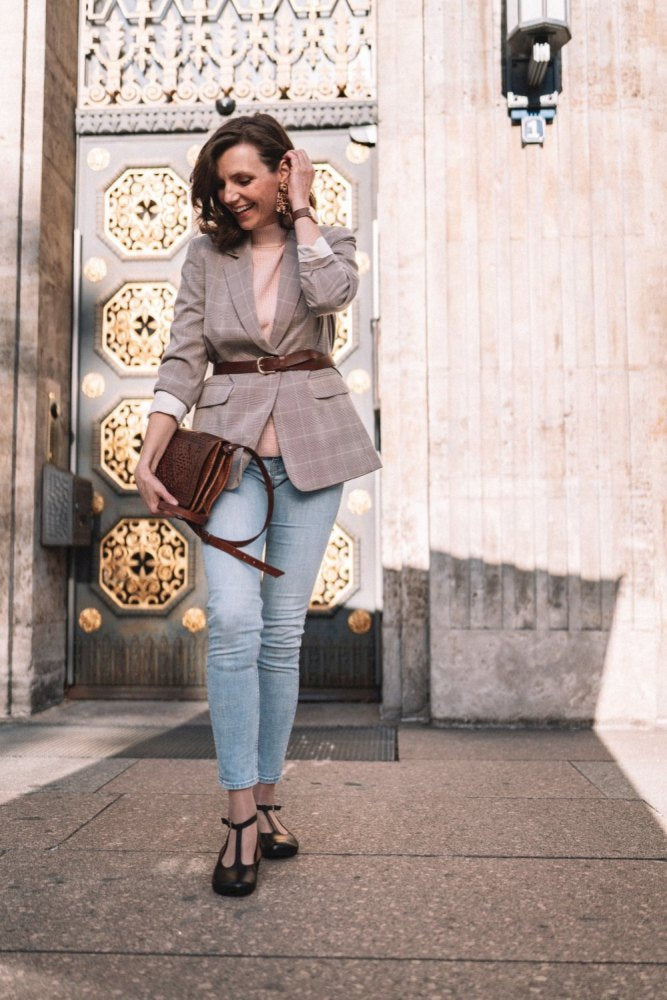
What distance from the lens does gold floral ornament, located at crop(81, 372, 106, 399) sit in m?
5.50

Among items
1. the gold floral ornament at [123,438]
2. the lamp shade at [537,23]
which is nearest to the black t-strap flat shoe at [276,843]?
the gold floral ornament at [123,438]

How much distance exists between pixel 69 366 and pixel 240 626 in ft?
11.7

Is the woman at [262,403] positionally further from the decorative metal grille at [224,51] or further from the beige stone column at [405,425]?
the decorative metal grille at [224,51]

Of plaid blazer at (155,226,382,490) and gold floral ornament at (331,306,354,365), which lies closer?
plaid blazer at (155,226,382,490)

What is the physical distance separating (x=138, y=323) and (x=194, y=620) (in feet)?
5.94

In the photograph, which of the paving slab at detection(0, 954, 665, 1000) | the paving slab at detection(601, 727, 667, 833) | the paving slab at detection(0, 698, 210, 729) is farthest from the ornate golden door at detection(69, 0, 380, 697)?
the paving slab at detection(0, 954, 665, 1000)

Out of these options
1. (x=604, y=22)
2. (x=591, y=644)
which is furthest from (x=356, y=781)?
(x=604, y=22)

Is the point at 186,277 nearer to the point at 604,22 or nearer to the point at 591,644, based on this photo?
the point at 591,644

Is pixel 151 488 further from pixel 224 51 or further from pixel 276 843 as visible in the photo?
pixel 224 51

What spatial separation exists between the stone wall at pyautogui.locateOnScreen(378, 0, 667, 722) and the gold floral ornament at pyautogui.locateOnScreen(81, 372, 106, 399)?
1761 mm

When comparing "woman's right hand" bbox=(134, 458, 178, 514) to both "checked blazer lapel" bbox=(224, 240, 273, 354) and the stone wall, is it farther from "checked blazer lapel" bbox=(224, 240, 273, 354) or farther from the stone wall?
the stone wall

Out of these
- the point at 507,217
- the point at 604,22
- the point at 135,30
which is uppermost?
the point at 135,30

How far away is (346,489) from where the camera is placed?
533cm

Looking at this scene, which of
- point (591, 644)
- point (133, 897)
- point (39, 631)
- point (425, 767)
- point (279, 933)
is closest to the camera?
point (279, 933)
